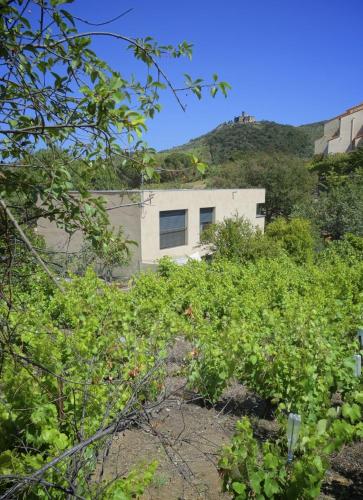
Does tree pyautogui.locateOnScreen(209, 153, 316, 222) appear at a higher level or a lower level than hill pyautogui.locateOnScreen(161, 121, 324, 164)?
lower

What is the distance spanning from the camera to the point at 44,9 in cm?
191

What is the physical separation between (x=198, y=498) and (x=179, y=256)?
1818 centimetres

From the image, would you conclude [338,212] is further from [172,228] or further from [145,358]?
[145,358]

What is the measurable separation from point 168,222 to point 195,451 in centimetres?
1672

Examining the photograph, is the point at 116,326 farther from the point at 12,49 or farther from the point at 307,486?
the point at 12,49

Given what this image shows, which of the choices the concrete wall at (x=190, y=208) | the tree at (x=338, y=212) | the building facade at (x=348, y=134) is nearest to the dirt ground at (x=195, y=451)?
the concrete wall at (x=190, y=208)

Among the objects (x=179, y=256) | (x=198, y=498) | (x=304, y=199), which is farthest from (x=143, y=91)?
(x=304, y=199)

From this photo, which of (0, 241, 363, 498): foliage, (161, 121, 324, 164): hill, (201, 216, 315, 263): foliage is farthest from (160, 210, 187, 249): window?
(161, 121, 324, 164): hill

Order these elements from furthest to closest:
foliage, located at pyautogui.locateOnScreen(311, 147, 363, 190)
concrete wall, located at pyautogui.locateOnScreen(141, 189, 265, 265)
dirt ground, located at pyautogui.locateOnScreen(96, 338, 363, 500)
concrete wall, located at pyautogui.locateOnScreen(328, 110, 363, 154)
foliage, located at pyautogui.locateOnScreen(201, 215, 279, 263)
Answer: concrete wall, located at pyautogui.locateOnScreen(328, 110, 363, 154) < foliage, located at pyautogui.locateOnScreen(311, 147, 363, 190) < concrete wall, located at pyautogui.locateOnScreen(141, 189, 265, 265) < foliage, located at pyautogui.locateOnScreen(201, 215, 279, 263) < dirt ground, located at pyautogui.locateOnScreen(96, 338, 363, 500)

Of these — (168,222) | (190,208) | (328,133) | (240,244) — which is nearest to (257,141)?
(328,133)

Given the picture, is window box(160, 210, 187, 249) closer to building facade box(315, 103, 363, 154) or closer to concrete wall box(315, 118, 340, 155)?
building facade box(315, 103, 363, 154)

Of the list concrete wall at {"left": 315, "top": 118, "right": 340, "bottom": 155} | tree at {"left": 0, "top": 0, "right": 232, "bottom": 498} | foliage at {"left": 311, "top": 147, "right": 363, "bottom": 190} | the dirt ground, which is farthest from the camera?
concrete wall at {"left": 315, "top": 118, "right": 340, "bottom": 155}

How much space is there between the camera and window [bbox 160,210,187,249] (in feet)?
66.8

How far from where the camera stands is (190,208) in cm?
2147
